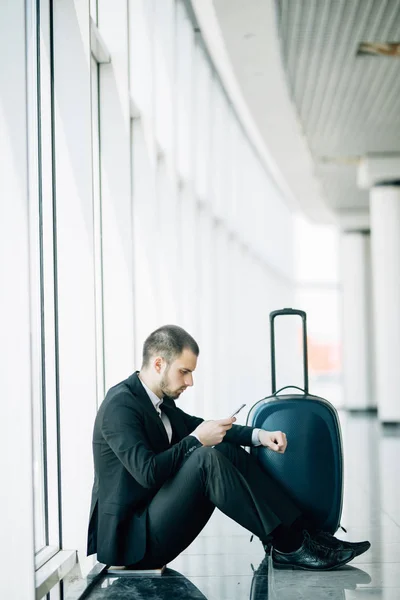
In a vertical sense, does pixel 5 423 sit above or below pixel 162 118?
below

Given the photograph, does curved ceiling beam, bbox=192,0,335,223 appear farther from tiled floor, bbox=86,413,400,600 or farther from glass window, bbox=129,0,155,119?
tiled floor, bbox=86,413,400,600

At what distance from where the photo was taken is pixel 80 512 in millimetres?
3781

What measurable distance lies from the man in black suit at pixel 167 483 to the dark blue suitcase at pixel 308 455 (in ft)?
0.66

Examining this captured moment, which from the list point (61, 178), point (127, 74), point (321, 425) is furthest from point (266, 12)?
point (321, 425)

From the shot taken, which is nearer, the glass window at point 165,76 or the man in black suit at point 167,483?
the man in black suit at point 167,483

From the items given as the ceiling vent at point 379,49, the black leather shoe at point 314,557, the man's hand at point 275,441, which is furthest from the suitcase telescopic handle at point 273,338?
the ceiling vent at point 379,49

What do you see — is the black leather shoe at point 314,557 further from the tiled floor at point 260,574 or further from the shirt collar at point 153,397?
the shirt collar at point 153,397

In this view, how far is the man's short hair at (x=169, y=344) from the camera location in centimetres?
348

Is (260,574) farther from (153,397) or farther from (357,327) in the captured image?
(357,327)

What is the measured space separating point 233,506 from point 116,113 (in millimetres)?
2370

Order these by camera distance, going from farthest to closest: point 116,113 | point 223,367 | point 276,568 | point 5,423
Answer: point 223,367 → point 116,113 → point 276,568 → point 5,423

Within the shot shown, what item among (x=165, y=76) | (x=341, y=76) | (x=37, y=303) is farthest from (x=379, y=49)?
(x=37, y=303)

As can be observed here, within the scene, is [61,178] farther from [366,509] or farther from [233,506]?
[366,509]

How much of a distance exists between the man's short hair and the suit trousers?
1.37 feet
